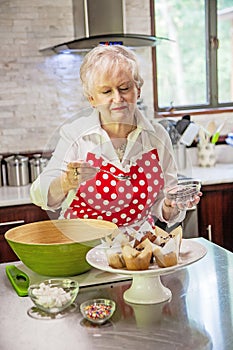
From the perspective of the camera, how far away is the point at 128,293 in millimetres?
1716

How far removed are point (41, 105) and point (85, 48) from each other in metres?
0.50

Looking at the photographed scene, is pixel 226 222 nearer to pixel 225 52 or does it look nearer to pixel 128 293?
pixel 225 52

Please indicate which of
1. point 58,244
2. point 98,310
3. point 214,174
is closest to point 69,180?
point 58,244

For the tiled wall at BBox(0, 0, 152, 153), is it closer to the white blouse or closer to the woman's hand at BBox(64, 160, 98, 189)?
the white blouse

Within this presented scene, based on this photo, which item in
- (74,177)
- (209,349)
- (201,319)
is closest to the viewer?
(209,349)

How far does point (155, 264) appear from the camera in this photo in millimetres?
1639

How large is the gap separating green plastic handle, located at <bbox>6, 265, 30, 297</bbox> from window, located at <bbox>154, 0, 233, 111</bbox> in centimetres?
230

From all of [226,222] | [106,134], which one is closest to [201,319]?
[106,134]

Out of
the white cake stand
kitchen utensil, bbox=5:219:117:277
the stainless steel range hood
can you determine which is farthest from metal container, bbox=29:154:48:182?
the white cake stand

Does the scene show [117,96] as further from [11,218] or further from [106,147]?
[11,218]

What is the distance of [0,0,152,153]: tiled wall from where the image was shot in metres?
3.64

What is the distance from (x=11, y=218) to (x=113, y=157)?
132 cm

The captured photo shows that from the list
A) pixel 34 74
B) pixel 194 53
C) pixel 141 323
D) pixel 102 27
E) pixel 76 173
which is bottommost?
pixel 141 323

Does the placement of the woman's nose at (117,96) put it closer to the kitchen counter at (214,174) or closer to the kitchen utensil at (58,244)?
the kitchen utensil at (58,244)
